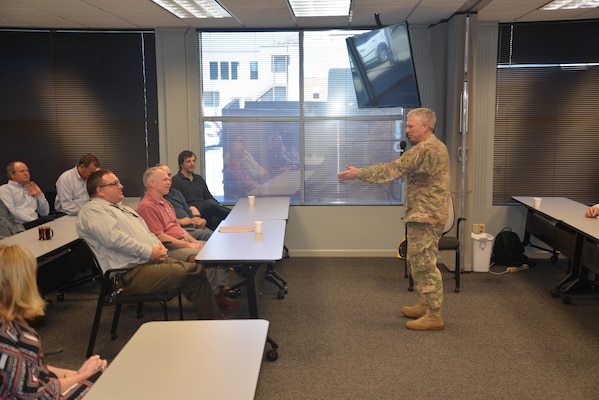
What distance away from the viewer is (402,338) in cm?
412

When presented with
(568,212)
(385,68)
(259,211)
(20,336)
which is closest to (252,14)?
(385,68)

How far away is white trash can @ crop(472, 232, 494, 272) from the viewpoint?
586 centimetres

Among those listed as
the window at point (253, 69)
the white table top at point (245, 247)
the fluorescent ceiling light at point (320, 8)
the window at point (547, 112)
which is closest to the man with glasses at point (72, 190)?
the window at point (253, 69)

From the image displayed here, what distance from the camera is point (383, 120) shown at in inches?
256

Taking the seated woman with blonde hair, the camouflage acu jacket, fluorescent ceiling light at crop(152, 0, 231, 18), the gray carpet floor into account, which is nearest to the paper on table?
the gray carpet floor

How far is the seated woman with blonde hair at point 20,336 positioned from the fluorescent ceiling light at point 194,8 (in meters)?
3.60

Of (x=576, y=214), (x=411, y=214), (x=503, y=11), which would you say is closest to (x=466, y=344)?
(x=411, y=214)

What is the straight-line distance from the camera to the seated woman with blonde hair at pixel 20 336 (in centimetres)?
186

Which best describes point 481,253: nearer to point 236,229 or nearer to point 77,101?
point 236,229

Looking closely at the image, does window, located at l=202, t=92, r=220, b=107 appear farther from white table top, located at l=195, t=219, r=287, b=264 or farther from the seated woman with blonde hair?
the seated woman with blonde hair

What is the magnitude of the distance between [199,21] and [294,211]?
7.84 ft

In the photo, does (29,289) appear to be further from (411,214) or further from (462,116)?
(462,116)

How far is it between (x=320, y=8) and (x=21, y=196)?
3528 mm

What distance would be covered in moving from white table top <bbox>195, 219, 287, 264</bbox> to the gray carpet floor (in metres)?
0.76
